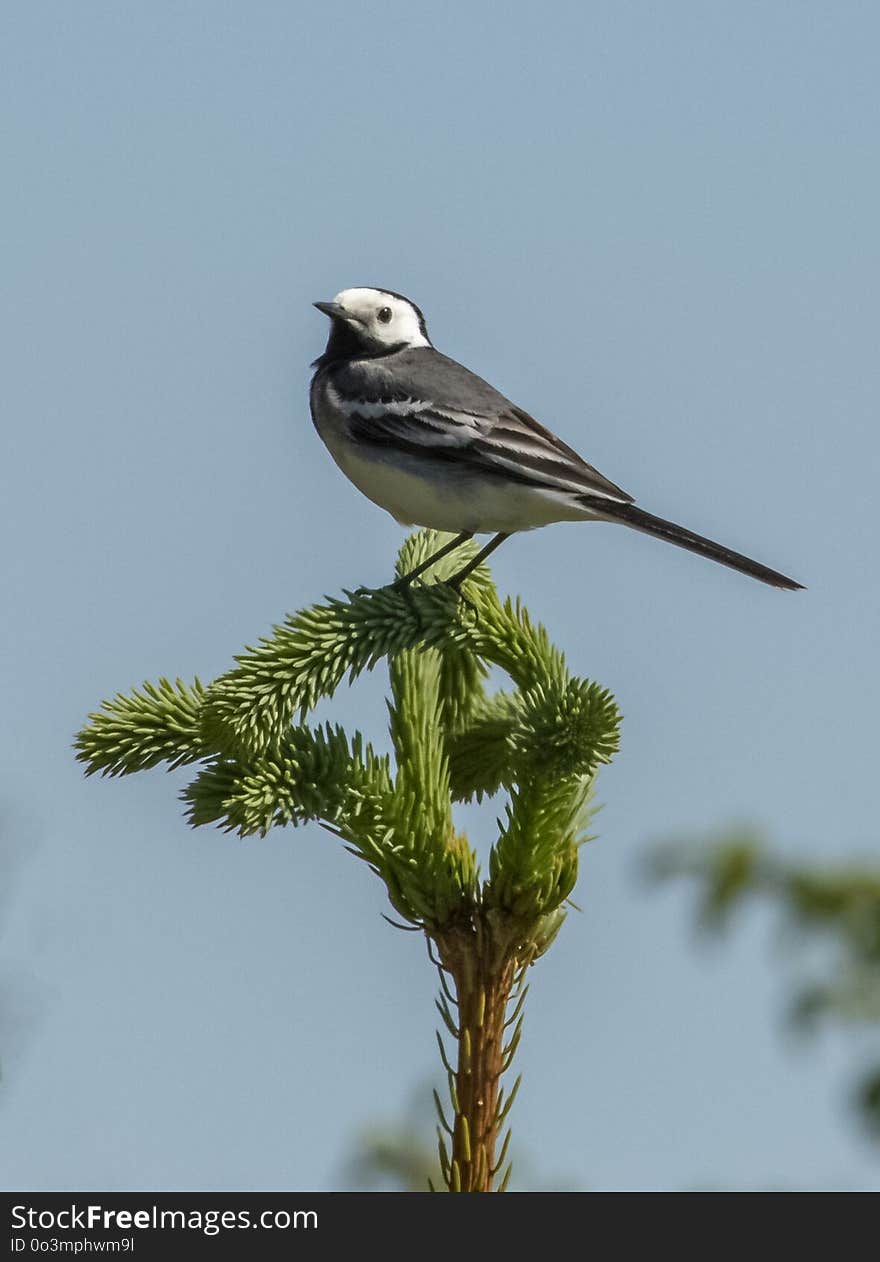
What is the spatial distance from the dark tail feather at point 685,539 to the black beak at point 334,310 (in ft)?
8.36

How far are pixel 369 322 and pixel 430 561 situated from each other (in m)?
3.73

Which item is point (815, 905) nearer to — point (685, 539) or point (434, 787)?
point (434, 787)

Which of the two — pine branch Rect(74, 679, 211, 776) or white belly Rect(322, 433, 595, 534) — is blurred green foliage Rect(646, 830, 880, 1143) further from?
white belly Rect(322, 433, 595, 534)

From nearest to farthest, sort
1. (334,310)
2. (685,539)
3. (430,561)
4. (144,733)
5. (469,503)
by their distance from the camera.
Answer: (144,733), (430,561), (685,539), (469,503), (334,310)

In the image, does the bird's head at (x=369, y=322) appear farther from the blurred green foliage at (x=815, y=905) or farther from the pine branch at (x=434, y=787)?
the blurred green foliage at (x=815, y=905)

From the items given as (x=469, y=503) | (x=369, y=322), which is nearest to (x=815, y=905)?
(x=469, y=503)

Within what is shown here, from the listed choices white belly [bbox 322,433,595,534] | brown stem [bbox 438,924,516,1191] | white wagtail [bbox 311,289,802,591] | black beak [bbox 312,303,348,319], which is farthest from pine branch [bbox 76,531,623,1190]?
black beak [bbox 312,303,348,319]

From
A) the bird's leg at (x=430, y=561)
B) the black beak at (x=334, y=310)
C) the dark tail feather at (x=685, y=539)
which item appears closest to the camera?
the bird's leg at (x=430, y=561)

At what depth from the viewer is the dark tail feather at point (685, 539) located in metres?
6.21
